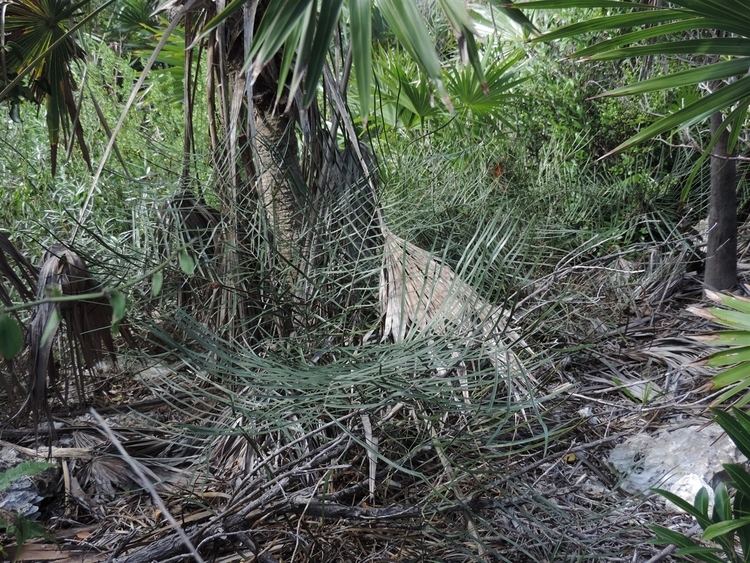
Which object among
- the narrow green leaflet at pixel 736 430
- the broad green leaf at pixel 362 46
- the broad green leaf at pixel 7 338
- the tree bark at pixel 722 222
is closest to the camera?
the broad green leaf at pixel 7 338

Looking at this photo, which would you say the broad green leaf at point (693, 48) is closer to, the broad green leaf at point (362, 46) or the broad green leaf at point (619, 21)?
the broad green leaf at point (619, 21)

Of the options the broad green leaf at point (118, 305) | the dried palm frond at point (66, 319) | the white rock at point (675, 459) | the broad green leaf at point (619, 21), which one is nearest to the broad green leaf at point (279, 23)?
the broad green leaf at point (118, 305)

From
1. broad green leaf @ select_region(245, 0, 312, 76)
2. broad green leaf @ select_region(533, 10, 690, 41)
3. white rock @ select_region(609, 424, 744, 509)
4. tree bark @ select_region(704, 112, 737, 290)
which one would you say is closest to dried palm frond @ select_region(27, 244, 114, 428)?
broad green leaf @ select_region(245, 0, 312, 76)

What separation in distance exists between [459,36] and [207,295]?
66.0 inches

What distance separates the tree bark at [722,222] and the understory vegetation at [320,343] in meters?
0.27

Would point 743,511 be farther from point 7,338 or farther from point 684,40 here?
point 7,338

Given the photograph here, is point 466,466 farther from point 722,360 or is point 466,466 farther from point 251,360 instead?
point 722,360

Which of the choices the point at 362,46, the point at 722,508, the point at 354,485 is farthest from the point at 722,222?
the point at 362,46

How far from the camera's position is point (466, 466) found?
221 centimetres

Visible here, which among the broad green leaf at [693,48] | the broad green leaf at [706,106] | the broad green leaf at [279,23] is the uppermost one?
the broad green leaf at [279,23]

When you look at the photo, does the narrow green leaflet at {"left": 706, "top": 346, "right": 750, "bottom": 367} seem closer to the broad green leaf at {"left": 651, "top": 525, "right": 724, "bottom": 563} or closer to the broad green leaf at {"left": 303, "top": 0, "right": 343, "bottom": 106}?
the broad green leaf at {"left": 651, "top": 525, "right": 724, "bottom": 563}

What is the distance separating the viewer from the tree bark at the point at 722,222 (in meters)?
3.77

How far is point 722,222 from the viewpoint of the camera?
3.80 m

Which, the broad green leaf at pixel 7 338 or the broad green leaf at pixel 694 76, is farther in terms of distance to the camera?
the broad green leaf at pixel 694 76
